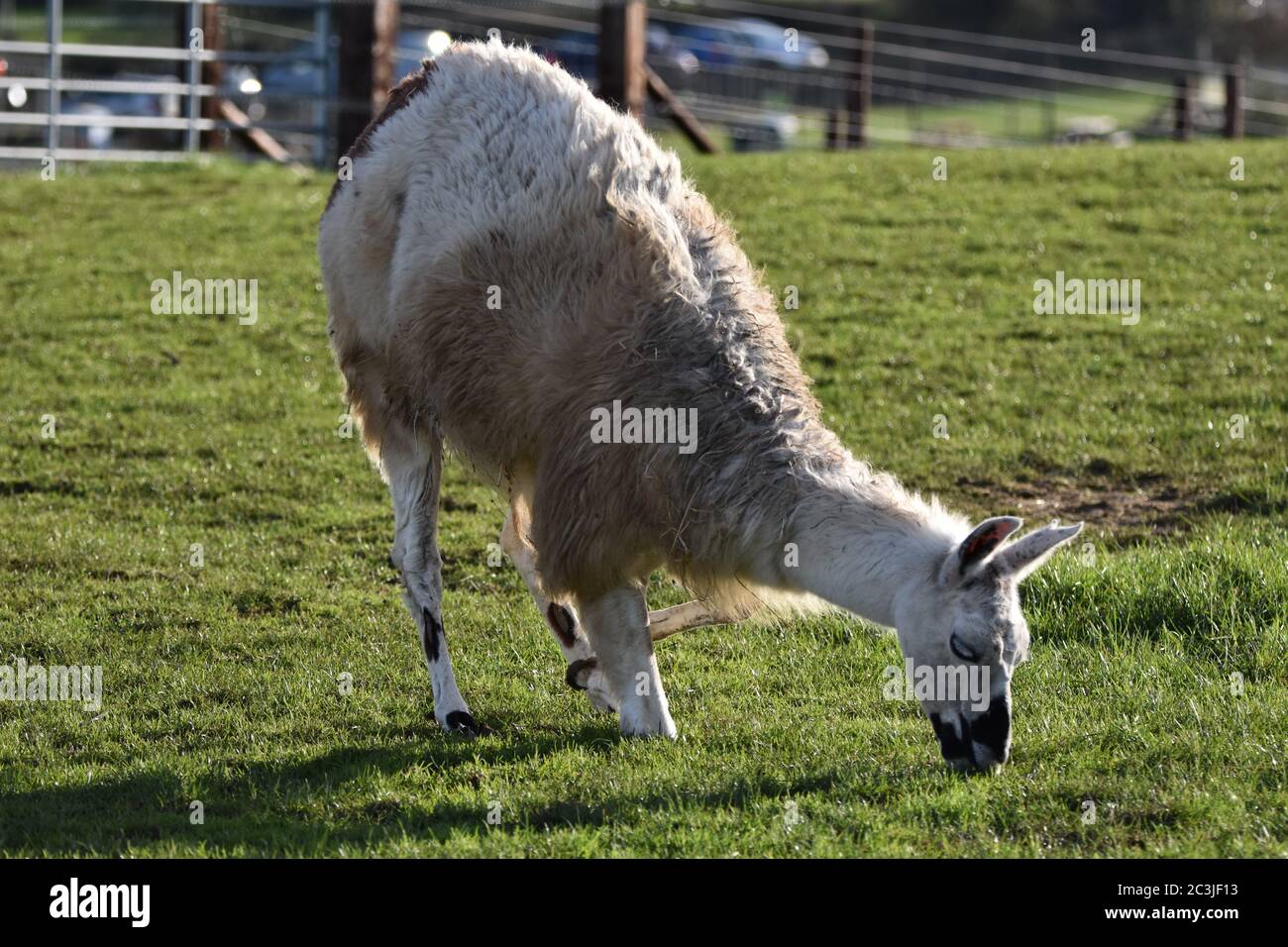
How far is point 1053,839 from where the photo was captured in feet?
14.9

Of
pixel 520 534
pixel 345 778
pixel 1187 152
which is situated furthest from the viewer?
pixel 1187 152

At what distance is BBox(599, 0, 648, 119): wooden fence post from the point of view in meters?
14.9

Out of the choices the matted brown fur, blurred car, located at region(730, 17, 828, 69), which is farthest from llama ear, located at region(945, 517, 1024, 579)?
blurred car, located at region(730, 17, 828, 69)

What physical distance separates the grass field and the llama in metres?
0.43

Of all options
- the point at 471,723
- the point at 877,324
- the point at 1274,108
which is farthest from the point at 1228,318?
the point at 1274,108

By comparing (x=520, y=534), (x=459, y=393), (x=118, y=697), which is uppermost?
(x=459, y=393)

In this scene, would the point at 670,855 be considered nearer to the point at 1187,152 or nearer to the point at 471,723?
the point at 471,723

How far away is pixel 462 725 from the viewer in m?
5.85

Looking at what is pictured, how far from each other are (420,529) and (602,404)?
131 centimetres
